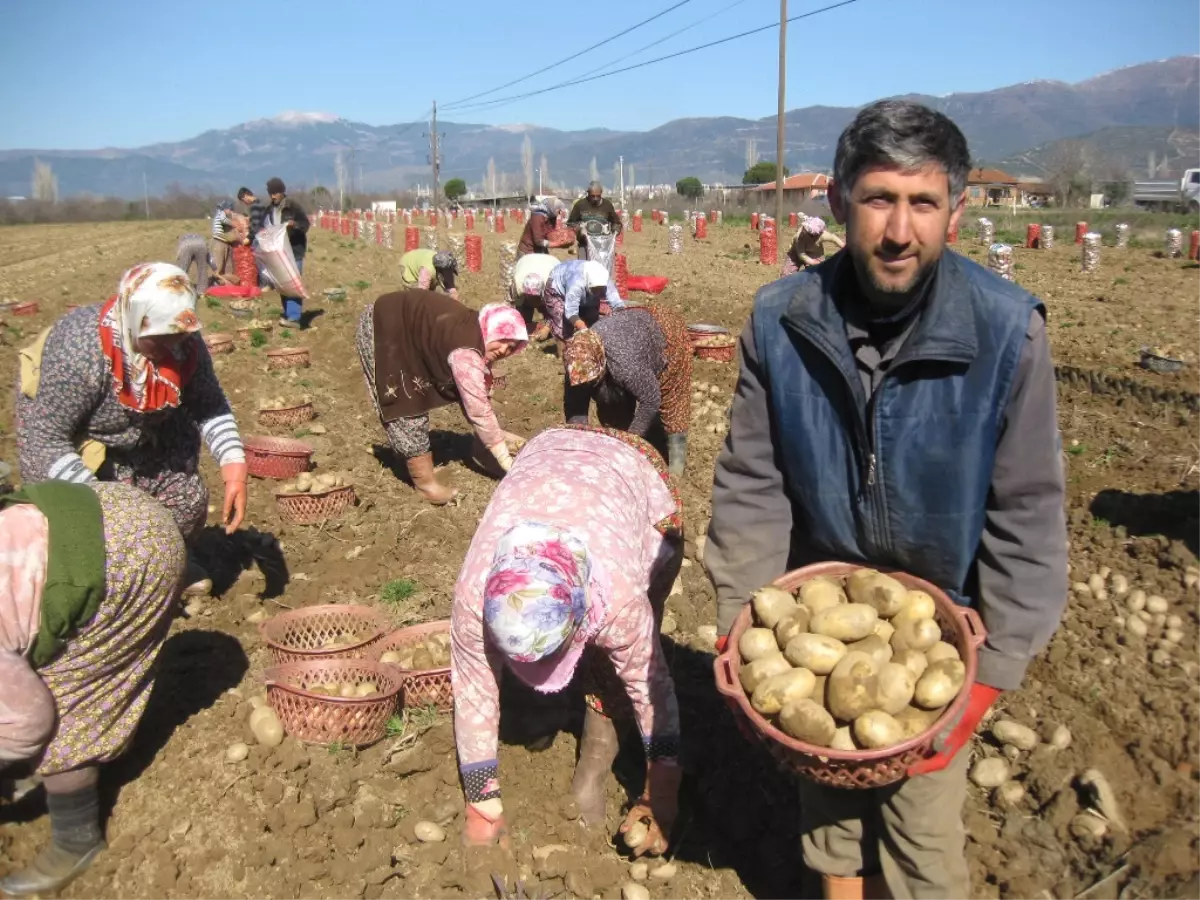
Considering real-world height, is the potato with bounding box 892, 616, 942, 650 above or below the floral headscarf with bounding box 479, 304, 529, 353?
below

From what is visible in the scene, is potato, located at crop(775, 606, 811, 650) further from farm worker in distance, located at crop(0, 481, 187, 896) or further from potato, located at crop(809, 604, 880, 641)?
farm worker in distance, located at crop(0, 481, 187, 896)

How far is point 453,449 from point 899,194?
5.71 metres

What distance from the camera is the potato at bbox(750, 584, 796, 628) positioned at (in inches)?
81.7

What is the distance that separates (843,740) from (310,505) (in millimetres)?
4378

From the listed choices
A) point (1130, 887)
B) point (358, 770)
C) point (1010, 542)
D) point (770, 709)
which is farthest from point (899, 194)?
point (358, 770)

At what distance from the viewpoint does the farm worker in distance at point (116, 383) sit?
11.0ft

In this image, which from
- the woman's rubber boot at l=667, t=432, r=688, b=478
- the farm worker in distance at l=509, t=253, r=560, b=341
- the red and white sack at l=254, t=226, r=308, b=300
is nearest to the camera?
the woman's rubber boot at l=667, t=432, r=688, b=478

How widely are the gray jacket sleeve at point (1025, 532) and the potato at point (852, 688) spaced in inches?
12.9

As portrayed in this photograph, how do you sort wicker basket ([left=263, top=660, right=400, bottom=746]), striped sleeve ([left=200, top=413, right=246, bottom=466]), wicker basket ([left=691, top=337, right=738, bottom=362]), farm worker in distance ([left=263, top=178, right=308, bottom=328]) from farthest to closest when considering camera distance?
farm worker in distance ([left=263, top=178, right=308, bottom=328]) < wicker basket ([left=691, top=337, right=738, bottom=362]) < striped sleeve ([left=200, top=413, right=246, bottom=466]) < wicker basket ([left=263, top=660, right=400, bottom=746])

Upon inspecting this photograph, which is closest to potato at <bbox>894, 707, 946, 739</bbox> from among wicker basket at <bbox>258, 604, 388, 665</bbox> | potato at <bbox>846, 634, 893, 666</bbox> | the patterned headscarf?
potato at <bbox>846, 634, 893, 666</bbox>

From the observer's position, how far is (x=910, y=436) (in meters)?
1.97

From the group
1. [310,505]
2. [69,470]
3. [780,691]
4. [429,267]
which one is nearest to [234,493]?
[69,470]

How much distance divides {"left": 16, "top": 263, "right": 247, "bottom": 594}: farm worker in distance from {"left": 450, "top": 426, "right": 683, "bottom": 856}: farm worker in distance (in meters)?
1.47

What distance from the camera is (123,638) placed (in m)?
2.92
